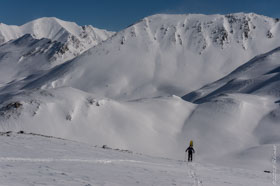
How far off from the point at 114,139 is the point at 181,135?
54.5 feet

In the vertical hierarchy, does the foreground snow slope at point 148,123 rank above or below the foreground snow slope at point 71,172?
above

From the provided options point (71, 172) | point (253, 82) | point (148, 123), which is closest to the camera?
point (71, 172)

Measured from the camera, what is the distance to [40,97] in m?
82.2

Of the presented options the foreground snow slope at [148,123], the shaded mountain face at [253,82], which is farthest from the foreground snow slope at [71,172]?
the shaded mountain face at [253,82]

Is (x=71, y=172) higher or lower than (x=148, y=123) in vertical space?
lower

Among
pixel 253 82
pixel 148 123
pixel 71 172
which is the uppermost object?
pixel 253 82

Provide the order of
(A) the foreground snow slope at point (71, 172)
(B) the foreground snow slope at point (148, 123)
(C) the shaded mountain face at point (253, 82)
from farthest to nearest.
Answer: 1. (C) the shaded mountain face at point (253, 82)
2. (B) the foreground snow slope at point (148, 123)
3. (A) the foreground snow slope at point (71, 172)

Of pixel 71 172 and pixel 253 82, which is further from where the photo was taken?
pixel 253 82

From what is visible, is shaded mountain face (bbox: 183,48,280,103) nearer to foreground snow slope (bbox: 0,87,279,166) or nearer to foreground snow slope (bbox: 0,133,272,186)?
foreground snow slope (bbox: 0,87,279,166)

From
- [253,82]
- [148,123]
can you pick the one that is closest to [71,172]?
[148,123]

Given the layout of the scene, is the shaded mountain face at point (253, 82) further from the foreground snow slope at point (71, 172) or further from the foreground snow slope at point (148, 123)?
the foreground snow slope at point (71, 172)

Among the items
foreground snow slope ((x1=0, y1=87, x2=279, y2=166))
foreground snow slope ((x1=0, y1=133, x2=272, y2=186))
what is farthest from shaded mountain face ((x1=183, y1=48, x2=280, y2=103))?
foreground snow slope ((x1=0, y1=133, x2=272, y2=186))

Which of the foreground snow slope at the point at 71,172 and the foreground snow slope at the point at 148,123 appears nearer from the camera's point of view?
the foreground snow slope at the point at 71,172

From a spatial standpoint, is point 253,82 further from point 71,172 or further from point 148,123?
point 71,172
